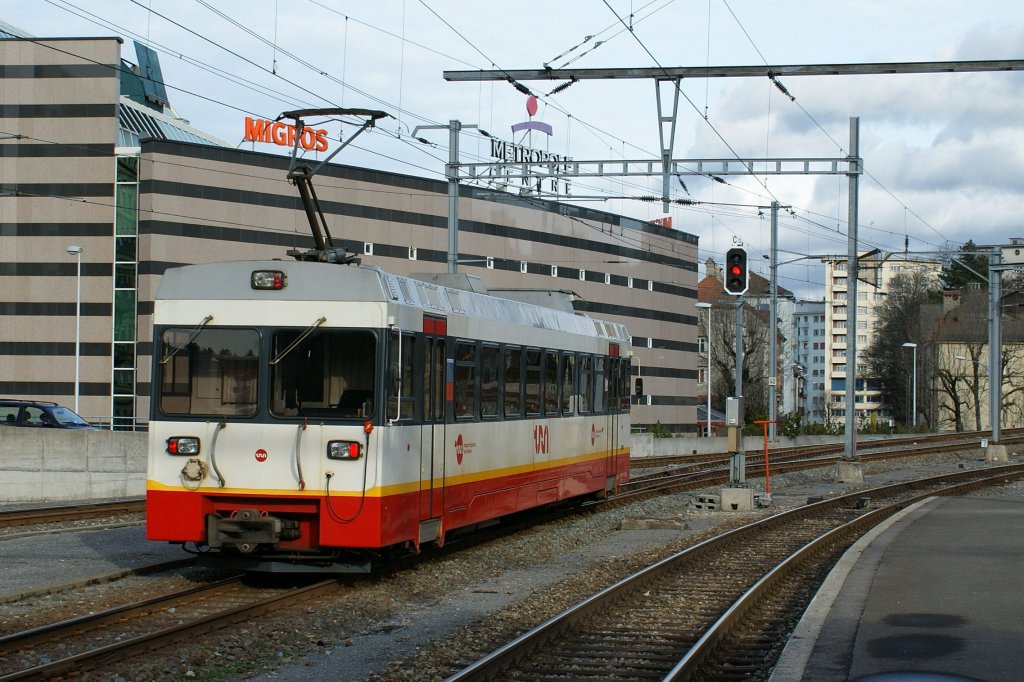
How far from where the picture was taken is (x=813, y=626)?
9.57 meters

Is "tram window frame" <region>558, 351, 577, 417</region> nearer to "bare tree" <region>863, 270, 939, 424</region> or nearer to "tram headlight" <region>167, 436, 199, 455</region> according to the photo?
"tram headlight" <region>167, 436, 199, 455</region>

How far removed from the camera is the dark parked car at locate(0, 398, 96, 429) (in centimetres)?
2873

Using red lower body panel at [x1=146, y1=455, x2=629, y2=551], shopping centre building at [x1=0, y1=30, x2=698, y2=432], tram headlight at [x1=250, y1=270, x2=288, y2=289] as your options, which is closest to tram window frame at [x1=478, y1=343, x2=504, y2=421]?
red lower body panel at [x1=146, y1=455, x2=629, y2=551]

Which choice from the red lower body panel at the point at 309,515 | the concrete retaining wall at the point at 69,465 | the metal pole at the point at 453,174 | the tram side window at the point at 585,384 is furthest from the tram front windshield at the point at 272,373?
the metal pole at the point at 453,174

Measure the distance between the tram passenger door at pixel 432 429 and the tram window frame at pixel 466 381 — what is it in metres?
0.39

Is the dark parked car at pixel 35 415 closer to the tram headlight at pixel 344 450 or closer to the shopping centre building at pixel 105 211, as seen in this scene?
the tram headlight at pixel 344 450

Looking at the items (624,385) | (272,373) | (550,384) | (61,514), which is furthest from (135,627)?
(624,385)

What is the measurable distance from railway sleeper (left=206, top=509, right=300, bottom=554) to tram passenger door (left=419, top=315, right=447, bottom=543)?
5.21 ft

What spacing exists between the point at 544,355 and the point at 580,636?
6801 mm

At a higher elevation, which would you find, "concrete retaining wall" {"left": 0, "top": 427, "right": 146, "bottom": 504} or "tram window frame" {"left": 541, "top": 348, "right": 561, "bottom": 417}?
"tram window frame" {"left": 541, "top": 348, "right": 561, "bottom": 417}

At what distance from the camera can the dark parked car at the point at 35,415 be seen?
94.3 feet

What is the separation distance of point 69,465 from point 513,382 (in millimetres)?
11541

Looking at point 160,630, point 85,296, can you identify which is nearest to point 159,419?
point 160,630

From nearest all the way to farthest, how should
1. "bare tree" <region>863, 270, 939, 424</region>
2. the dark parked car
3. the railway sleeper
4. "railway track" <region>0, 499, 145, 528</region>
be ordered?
the railway sleeper < "railway track" <region>0, 499, 145, 528</region> < the dark parked car < "bare tree" <region>863, 270, 939, 424</region>
